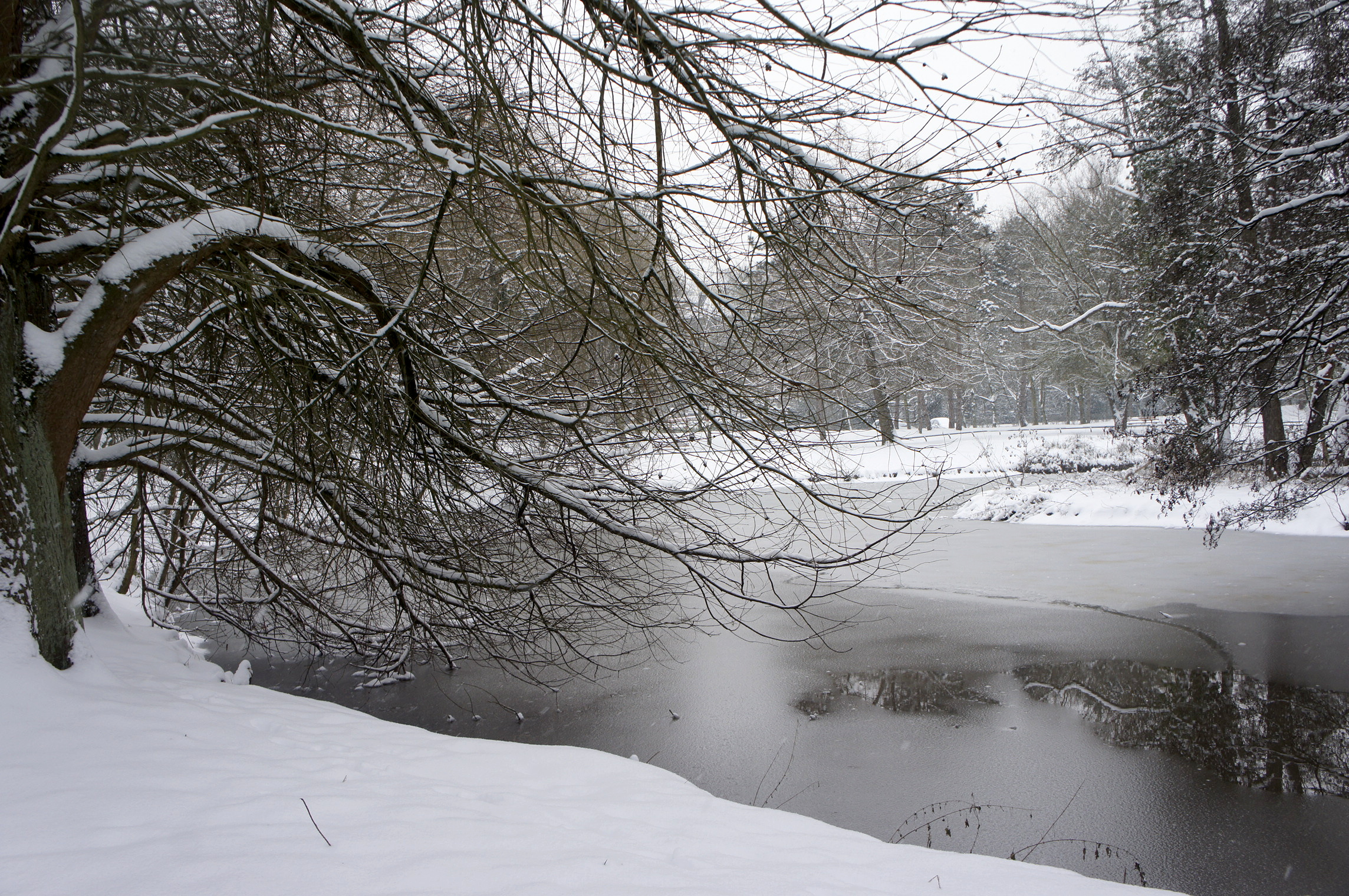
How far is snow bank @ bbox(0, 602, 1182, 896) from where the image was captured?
2432 mm

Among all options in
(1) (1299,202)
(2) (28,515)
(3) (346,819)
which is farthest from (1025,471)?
(2) (28,515)

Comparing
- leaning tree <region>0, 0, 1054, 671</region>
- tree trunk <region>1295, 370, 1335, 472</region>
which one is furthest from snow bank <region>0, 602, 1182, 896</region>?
tree trunk <region>1295, 370, 1335, 472</region>

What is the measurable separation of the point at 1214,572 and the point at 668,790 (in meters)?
10.6

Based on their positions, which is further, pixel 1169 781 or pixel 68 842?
pixel 1169 781

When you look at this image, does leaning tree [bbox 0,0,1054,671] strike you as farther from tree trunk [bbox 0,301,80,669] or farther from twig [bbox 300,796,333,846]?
twig [bbox 300,796,333,846]

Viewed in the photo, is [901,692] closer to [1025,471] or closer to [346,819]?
[346,819]

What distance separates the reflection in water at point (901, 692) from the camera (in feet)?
23.3

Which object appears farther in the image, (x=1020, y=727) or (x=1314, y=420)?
(x=1314, y=420)

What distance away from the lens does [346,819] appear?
2.94 meters

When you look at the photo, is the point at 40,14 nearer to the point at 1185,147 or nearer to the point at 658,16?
the point at 658,16

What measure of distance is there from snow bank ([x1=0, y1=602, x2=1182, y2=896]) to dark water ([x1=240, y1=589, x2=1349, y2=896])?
60.7 inches

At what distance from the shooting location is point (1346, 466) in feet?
26.5

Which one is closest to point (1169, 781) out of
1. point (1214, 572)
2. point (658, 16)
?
point (658, 16)

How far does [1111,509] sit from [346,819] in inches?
680
